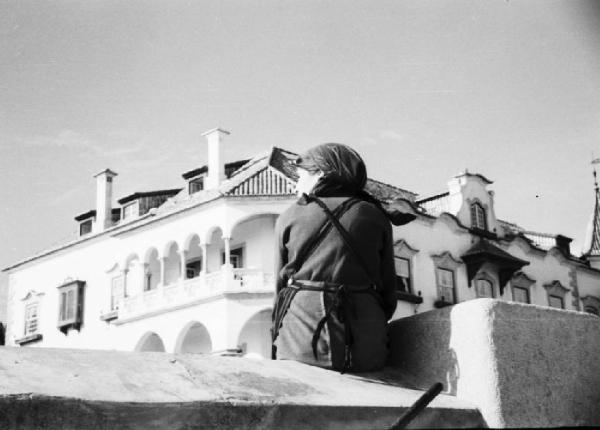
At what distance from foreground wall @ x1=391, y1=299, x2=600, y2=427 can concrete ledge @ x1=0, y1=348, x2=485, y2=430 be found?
0.13 metres

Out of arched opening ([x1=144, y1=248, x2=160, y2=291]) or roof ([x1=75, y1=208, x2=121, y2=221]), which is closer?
arched opening ([x1=144, y1=248, x2=160, y2=291])

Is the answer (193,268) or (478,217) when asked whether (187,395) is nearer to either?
(193,268)

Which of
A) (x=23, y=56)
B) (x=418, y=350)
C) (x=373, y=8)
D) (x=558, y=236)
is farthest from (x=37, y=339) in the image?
(x=418, y=350)

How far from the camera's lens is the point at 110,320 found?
32000 millimetres

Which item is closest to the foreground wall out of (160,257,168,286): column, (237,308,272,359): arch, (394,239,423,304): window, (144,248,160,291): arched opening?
(237,308,272,359): arch

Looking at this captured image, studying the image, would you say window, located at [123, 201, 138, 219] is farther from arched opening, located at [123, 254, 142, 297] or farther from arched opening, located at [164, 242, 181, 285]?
arched opening, located at [164, 242, 181, 285]

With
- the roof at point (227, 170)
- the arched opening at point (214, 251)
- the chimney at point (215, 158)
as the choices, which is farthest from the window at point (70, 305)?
the chimney at point (215, 158)

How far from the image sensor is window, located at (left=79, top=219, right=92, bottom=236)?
36.0 m

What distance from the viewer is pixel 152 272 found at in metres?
31.9

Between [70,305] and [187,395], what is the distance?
3281cm

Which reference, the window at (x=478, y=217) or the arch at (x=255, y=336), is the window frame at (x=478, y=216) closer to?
the window at (x=478, y=217)

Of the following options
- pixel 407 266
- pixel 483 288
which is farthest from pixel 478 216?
pixel 407 266

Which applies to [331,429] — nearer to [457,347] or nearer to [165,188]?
[457,347]

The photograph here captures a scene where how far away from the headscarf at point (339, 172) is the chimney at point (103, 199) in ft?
103
